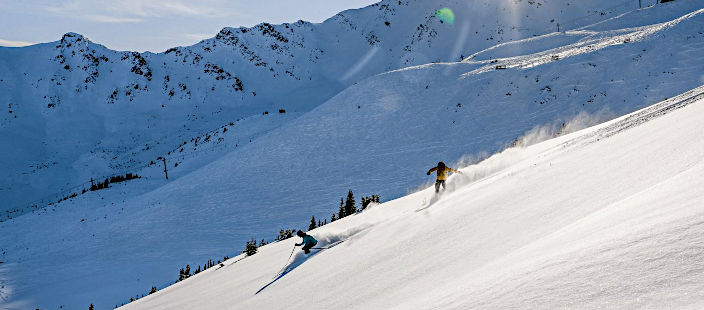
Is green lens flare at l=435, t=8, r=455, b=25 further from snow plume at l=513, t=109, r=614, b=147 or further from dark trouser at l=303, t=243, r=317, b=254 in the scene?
dark trouser at l=303, t=243, r=317, b=254

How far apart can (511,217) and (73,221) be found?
3458 cm

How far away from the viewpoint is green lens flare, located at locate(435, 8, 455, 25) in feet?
272

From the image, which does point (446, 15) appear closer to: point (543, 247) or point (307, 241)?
point (307, 241)

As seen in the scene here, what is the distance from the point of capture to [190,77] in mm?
83000

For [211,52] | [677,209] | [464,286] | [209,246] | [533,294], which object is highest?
[211,52]

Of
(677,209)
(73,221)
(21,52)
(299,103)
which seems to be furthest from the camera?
(21,52)

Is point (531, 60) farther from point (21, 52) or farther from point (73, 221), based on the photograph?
point (21, 52)

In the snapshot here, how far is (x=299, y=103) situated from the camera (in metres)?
71.4

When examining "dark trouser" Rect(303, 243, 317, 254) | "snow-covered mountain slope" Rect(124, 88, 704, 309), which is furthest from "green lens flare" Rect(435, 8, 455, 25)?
"dark trouser" Rect(303, 243, 317, 254)

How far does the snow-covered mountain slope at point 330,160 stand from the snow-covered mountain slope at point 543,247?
13.6 m

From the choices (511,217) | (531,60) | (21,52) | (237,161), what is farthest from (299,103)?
(511,217)

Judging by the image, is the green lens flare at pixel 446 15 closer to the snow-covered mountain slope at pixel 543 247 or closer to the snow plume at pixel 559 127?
the snow plume at pixel 559 127

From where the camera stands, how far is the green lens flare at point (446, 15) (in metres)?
82.9

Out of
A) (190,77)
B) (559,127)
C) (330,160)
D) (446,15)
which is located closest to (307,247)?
(559,127)
